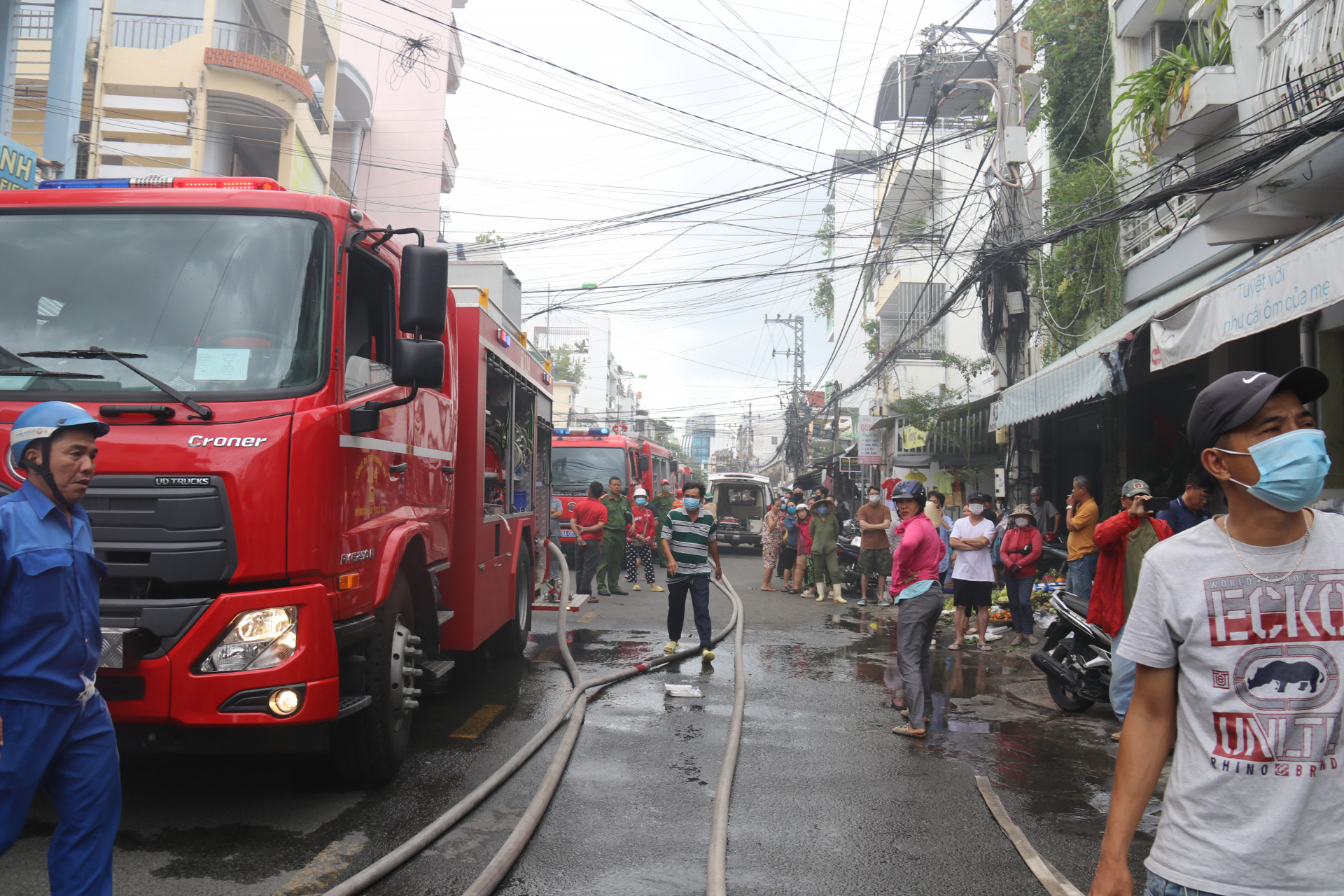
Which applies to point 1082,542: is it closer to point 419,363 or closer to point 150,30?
point 419,363

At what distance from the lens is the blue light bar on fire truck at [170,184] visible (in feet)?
16.3

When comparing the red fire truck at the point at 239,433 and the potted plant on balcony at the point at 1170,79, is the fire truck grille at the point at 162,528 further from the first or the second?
the potted plant on balcony at the point at 1170,79

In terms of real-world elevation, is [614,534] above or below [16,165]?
below

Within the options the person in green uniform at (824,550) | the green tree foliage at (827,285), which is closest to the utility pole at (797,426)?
the green tree foliage at (827,285)

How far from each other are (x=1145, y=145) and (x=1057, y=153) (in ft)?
20.5

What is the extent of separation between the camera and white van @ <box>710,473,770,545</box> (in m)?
29.8

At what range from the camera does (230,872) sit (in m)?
3.93

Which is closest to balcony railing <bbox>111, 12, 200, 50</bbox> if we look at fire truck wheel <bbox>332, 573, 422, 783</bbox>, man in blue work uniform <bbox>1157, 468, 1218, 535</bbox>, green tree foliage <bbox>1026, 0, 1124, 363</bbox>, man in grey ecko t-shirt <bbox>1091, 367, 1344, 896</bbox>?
green tree foliage <bbox>1026, 0, 1124, 363</bbox>

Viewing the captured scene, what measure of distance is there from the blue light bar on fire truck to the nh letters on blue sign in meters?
8.60

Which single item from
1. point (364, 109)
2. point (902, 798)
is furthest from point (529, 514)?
point (364, 109)

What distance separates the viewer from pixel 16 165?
12.4 m

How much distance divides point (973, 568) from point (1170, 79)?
5492 millimetres

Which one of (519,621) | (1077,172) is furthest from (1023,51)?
(519,621)

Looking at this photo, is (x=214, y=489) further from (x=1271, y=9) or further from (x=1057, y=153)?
(x=1057, y=153)
